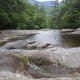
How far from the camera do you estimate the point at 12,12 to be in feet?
95.0

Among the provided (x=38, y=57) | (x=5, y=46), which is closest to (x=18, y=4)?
(x=5, y=46)

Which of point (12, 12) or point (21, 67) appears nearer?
point (21, 67)

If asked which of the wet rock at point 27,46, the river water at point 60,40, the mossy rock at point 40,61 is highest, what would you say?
the mossy rock at point 40,61

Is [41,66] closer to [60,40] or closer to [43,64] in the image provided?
[43,64]

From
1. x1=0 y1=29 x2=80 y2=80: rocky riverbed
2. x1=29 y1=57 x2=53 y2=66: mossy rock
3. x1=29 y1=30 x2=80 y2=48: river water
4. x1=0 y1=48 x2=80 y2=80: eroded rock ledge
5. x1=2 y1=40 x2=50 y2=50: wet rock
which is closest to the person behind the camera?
x1=0 y1=29 x2=80 y2=80: rocky riverbed

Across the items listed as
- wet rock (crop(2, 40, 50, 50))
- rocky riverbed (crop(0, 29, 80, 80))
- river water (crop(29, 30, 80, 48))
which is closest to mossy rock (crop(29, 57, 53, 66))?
rocky riverbed (crop(0, 29, 80, 80))

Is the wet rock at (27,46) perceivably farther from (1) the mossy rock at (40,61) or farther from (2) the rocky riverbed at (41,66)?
(1) the mossy rock at (40,61)

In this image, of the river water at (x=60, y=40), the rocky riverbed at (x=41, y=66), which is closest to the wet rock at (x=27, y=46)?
the river water at (x=60, y=40)

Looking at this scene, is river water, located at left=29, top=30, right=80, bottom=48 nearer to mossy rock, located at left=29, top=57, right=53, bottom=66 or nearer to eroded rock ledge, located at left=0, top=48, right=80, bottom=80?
eroded rock ledge, located at left=0, top=48, right=80, bottom=80

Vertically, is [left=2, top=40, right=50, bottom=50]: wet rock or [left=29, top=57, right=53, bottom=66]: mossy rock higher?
[left=29, top=57, right=53, bottom=66]: mossy rock

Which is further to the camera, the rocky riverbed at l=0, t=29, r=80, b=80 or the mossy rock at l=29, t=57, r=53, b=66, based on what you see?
the mossy rock at l=29, t=57, r=53, b=66

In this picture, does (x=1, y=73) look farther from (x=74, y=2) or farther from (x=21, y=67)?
(x=74, y=2)

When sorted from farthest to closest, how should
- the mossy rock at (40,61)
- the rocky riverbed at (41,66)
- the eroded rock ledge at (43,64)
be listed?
the mossy rock at (40,61)
the eroded rock ledge at (43,64)
the rocky riverbed at (41,66)

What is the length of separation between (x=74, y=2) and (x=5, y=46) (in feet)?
66.3
